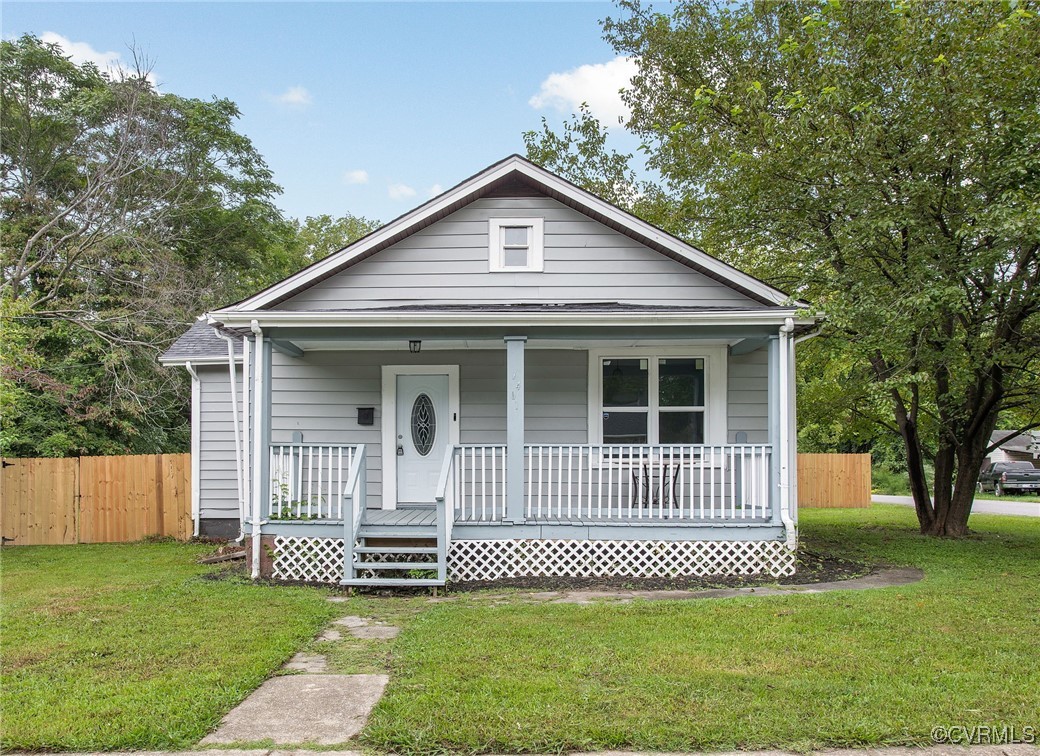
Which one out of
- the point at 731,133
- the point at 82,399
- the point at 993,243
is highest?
the point at 731,133

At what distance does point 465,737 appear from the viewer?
12.3 ft

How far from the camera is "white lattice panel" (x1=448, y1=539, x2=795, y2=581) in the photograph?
839cm

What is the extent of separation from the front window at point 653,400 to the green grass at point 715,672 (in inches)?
130

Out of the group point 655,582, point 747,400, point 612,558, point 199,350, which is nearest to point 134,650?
point 612,558

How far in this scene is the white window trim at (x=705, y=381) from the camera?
9961mm

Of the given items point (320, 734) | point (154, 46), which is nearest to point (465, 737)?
point (320, 734)

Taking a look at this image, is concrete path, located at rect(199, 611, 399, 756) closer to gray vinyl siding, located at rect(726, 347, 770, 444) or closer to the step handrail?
the step handrail

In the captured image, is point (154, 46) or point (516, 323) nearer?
point (516, 323)

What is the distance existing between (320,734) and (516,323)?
17.5ft

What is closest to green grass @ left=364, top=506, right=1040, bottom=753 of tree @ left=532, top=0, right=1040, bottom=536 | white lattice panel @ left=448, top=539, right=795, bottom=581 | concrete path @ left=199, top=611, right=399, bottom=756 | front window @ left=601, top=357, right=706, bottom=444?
concrete path @ left=199, top=611, right=399, bottom=756

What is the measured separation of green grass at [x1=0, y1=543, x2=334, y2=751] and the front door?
259 centimetres

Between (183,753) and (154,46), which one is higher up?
(154,46)

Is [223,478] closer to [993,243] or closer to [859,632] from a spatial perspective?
[859,632]

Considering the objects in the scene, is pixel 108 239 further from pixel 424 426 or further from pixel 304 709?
pixel 304 709
